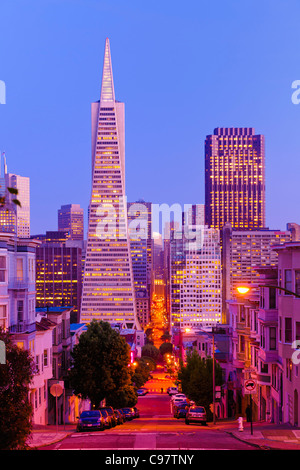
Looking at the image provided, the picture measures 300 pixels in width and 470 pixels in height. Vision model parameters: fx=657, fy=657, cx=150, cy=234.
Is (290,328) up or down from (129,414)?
up

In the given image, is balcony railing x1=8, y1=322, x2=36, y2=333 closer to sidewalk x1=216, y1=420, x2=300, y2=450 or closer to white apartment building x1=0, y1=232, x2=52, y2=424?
white apartment building x1=0, y1=232, x2=52, y2=424

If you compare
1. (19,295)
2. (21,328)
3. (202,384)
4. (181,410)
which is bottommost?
(181,410)

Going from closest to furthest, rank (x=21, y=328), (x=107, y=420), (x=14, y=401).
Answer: (x=14, y=401) → (x=107, y=420) → (x=21, y=328)

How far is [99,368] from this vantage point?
49.4 meters

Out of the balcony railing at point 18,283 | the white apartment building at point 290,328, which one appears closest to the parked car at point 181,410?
the white apartment building at point 290,328

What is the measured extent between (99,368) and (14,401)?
1132 inches

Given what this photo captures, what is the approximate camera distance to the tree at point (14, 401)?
769 inches

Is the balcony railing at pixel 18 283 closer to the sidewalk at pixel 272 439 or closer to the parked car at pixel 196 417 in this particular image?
the parked car at pixel 196 417

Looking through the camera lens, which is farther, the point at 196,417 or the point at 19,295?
the point at 196,417

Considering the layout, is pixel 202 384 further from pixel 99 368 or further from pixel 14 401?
pixel 14 401

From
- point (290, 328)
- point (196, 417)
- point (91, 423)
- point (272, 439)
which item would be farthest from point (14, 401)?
point (196, 417)

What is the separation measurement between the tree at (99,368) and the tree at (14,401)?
26.1 m
